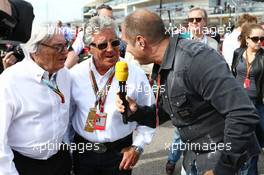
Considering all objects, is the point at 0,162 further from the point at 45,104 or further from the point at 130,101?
the point at 130,101

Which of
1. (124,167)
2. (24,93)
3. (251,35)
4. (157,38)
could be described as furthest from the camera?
(251,35)

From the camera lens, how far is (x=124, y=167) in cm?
278

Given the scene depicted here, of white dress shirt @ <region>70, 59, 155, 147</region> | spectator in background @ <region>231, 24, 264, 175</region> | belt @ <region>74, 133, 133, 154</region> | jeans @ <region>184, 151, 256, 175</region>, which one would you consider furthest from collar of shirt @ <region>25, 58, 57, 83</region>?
spectator in background @ <region>231, 24, 264, 175</region>

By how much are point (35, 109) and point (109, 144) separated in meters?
0.64

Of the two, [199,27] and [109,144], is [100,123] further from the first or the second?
[199,27]

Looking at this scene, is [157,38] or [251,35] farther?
[251,35]

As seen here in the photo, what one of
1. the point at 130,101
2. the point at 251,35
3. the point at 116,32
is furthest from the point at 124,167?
the point at 251,35

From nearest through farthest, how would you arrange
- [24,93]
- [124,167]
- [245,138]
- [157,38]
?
[245,138] < [157,38] < [24,93] < [124,167]

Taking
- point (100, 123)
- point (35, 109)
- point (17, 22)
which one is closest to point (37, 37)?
point (35, 109)

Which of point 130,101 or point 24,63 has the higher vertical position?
point 24,63

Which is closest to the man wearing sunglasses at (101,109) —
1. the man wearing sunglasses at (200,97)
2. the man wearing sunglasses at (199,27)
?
the man wearing sunglasses at (200,97)

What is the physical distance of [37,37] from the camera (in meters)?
2.46

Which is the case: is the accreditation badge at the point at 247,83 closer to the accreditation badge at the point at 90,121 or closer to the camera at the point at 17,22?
the accreditation badge at the point at 90,121

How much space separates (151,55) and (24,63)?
848 mm
